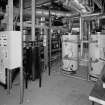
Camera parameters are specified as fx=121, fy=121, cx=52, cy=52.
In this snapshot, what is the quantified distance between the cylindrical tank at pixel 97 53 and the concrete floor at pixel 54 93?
40 centimetres

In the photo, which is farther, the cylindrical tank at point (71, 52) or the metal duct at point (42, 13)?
the cylindrical tank at point (71, 52)

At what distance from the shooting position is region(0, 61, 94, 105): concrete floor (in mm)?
2447

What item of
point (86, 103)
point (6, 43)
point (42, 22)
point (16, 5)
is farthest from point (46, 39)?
point (86, 103)

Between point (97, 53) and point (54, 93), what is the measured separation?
164 cm

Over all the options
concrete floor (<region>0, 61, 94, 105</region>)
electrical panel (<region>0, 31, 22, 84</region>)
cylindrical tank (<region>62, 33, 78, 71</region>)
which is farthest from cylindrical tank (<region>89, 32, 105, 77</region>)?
electrical panel (<region>0, 31, 22, 84</region>)

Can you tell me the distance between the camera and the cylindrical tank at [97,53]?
3.33 metres

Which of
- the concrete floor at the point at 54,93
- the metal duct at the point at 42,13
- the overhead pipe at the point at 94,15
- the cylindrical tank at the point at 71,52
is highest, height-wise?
the metal duct at the point at 42,13

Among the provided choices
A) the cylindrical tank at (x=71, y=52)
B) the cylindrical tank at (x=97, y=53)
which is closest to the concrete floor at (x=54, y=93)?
the cylindrical tank at (x=97, y=53)

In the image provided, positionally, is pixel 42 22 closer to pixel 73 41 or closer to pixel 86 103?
pixel 73 41

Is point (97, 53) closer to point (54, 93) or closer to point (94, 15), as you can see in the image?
point (94, 15)

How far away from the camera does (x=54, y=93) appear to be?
9.20ft

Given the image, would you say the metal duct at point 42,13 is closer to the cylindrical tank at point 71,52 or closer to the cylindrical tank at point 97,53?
the cylindrical tank at point 71,52

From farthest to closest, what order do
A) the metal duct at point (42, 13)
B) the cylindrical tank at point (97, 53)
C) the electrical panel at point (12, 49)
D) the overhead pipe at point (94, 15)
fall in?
the overhead pipe at point (94, 15) → the metal duct at point (42, 13) → the cylindrical tank at point (97, 53) → the electrical panel at point (12, 49)

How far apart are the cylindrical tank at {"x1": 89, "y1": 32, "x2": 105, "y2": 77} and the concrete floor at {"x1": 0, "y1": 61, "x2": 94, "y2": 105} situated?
1.33 feet
